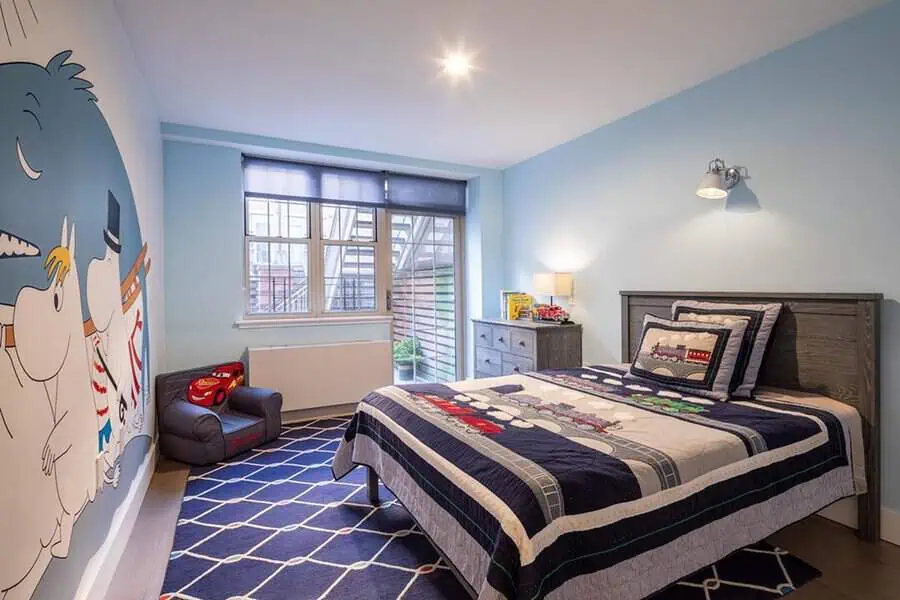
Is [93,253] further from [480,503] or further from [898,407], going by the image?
[898,407]

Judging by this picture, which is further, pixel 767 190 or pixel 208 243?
pixel 208 243

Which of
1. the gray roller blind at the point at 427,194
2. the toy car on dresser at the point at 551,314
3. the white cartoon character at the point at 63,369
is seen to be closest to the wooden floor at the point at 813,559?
the white cartoon character at the point at 63,369

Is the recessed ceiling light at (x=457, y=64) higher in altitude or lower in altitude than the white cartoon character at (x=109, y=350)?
higher

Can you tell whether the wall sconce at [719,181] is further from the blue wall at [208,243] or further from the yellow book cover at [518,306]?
the blue wall at [208,243]

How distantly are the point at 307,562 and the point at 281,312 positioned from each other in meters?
2.63

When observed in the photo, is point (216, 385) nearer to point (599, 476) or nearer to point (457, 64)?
point (457, 64)

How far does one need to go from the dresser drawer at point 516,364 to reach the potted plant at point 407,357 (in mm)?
1373

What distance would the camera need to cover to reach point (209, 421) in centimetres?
300

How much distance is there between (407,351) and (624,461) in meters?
3.78

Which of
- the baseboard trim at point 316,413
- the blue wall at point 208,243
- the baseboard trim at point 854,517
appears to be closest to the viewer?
the baseboard trim at point 854,517

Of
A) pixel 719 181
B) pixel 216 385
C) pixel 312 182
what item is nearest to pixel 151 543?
pixel 216 385

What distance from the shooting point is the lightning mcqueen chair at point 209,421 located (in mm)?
2990

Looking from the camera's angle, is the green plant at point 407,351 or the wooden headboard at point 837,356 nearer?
the wooden headboard at point 837,356

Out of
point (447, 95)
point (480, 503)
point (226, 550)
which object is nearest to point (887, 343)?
point (480, 503)
